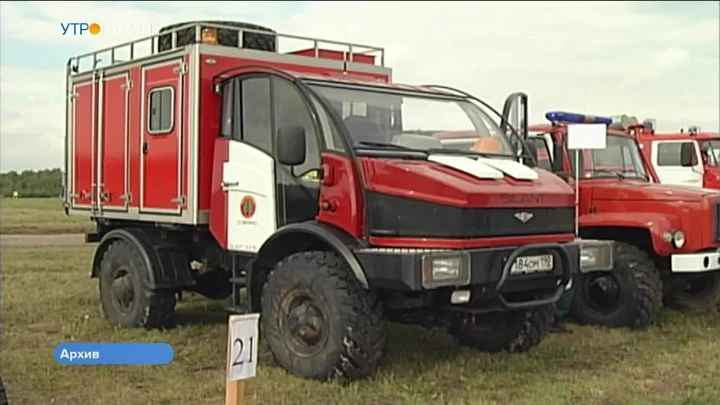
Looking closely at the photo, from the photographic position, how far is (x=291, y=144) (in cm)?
670

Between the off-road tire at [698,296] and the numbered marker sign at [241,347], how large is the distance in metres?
6.71

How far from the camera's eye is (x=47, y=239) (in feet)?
74.4

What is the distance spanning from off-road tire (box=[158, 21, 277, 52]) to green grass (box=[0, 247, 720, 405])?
268 centimetres

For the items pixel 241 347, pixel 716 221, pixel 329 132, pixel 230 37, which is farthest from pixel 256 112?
pixel 716 221

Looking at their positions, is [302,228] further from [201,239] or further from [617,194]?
[617,194]

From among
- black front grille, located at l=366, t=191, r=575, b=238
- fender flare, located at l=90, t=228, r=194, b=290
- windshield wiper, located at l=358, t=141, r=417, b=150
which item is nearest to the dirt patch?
fender flare, located at l=90, t=228, r=194, b=290

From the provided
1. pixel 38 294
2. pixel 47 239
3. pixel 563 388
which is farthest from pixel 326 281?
pixel 47 239

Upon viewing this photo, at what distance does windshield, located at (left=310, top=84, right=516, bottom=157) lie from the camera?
23.1 ft

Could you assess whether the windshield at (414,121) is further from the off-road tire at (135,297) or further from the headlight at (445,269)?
the off-road tire at (135,297)

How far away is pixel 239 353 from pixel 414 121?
3.39m

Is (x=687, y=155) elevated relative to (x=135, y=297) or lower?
elevated

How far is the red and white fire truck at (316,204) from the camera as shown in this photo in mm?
6395

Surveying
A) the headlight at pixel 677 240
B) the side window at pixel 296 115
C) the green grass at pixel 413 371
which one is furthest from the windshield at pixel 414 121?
the headlight at pixel 677 240
